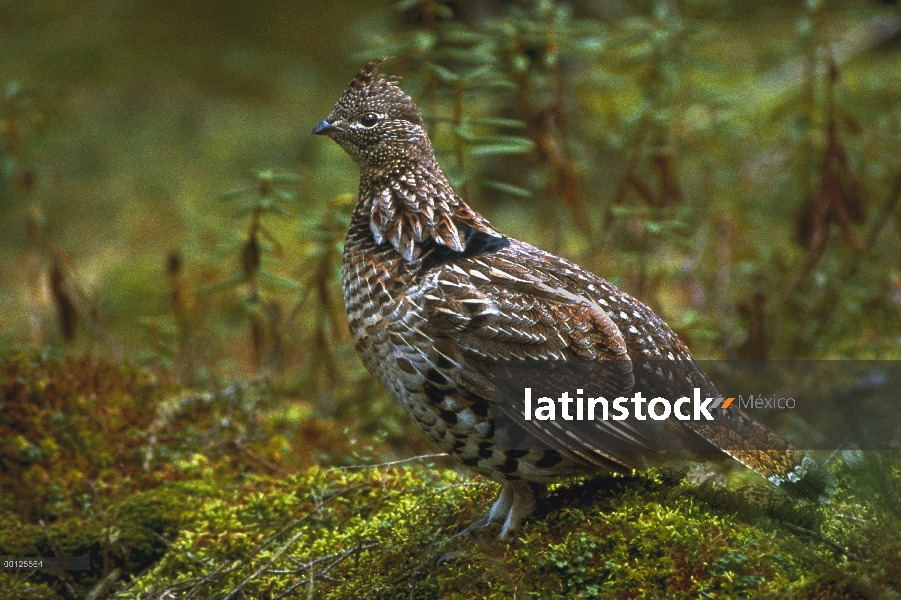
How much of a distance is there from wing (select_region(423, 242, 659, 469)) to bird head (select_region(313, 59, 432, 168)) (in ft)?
2.24

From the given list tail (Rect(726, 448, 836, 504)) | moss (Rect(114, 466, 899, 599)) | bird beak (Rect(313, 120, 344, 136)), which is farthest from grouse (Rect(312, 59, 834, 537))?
bird beak (Rect(313, 120, 344, 136))

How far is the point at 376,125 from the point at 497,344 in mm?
1210

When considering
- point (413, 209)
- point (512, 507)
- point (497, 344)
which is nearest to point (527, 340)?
point (497, 344)

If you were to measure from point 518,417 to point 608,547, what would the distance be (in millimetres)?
583

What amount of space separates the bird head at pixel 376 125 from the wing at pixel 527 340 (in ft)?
2.24

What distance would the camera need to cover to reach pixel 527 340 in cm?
344

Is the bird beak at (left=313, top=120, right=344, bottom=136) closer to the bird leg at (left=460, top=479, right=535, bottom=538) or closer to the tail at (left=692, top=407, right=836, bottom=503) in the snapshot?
the bird leg at (left=460, top=479, right=535, bottom=538)

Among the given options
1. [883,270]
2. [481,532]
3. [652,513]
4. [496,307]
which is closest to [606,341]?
[496,307]

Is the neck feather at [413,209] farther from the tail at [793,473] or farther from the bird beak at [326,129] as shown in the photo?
the tail at [793,473]

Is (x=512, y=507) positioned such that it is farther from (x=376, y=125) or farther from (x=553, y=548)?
(x=376, y=125)

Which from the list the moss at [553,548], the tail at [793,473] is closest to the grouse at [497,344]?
the tail at [793,473]

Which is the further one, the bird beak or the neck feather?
the bird beak

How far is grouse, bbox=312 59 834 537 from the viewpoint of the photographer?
11.1ft

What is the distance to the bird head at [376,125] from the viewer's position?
13.0 feet
